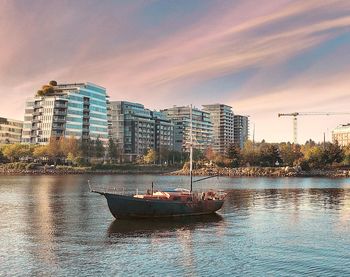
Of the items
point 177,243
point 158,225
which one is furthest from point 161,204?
point 177,243

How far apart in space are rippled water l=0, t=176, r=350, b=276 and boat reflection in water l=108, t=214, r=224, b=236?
0.40 ft

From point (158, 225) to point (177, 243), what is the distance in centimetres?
1192

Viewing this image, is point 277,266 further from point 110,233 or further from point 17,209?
point 17,209

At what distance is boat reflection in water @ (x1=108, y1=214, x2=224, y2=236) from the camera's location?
5558 cm

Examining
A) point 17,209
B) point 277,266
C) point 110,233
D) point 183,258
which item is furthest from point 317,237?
point 17,209

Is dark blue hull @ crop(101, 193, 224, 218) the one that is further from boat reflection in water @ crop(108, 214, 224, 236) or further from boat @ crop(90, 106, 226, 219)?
boat reflection in water @ crop(108, 214, 224, 236)

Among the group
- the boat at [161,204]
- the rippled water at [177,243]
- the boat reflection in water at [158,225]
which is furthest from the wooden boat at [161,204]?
the rippled water at [177,243]

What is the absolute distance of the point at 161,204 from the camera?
64.4m

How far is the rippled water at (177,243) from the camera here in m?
38.2

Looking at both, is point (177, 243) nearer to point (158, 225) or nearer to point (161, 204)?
point (158, 225)

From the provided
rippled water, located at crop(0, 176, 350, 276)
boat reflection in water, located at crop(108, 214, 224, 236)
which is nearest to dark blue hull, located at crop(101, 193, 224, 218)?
boat reflection in water, located at crop(108, 214, 224, 236)

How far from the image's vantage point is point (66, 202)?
8969 centimetres

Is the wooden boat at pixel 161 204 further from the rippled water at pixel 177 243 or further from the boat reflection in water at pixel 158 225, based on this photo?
the rippled water at pixel 177 243

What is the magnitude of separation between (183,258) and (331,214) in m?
38.2
